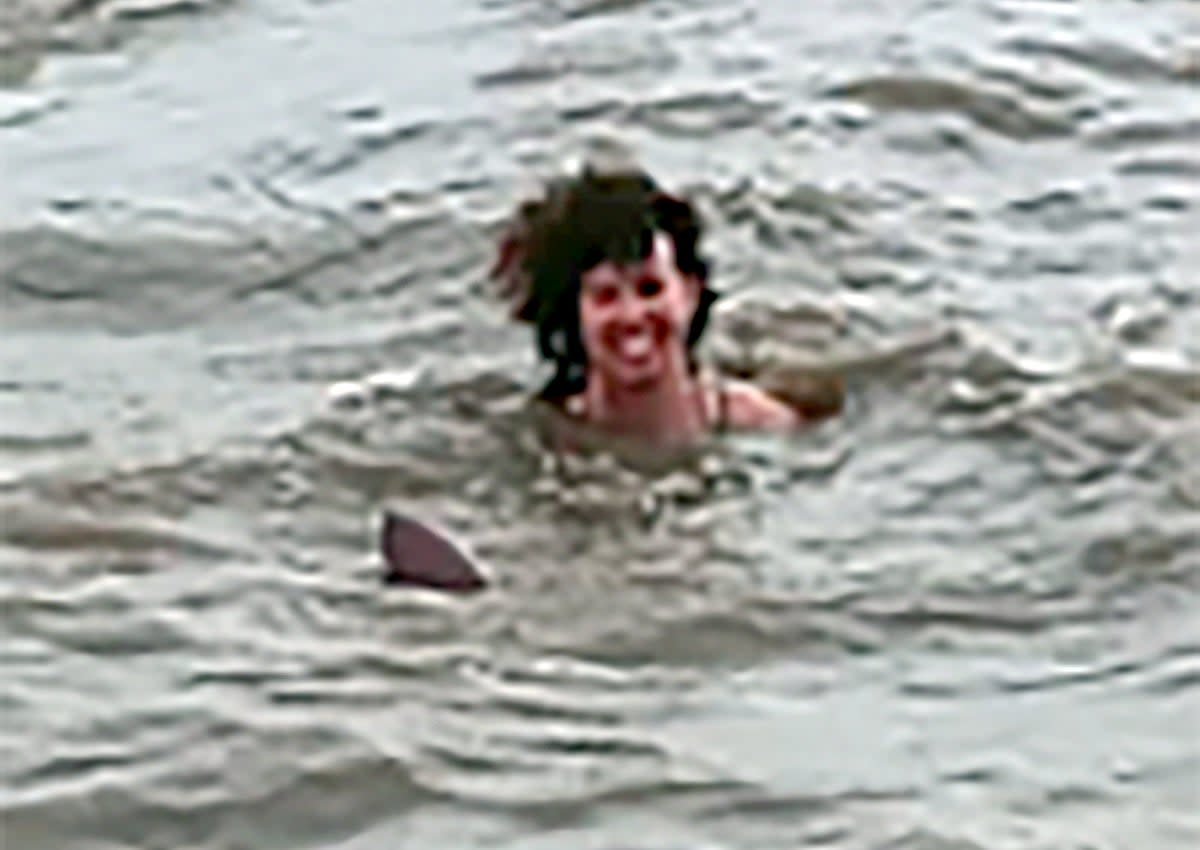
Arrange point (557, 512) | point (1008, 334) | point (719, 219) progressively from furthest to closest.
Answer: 1. point (719, 219)
2. point (1008, 334)
3. point (557, 512)

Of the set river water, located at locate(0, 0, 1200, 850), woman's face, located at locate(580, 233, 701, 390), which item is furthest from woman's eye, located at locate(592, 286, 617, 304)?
river water, located at locate(0, 0, 1200, 850)

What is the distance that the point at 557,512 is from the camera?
9.71 m

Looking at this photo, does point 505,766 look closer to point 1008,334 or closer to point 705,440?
point 705,440

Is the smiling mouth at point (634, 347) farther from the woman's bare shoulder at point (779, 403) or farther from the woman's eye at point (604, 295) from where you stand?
the woman's bare shoulder at point (779, 403)

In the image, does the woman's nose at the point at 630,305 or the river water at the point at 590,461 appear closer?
the river water at the point at 590,461

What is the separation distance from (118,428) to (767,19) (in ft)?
11.7

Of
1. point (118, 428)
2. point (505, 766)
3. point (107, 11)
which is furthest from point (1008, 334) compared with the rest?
point (107, 11)

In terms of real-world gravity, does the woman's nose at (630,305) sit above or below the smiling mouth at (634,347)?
above

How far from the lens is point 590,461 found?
33.0 ft

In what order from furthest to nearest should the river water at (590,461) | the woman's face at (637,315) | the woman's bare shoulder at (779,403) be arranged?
1. the woman's bare shoulder at (779,403)
2. the woman's face at (637,315)
3. the river water at (590,461)

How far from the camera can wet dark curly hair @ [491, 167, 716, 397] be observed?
385 inches

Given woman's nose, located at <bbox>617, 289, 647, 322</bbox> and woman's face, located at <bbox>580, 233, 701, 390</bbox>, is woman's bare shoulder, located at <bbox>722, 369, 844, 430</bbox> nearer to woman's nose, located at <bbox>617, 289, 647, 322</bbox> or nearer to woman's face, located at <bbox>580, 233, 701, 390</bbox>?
woman's face, located at <bbox>580, 233, 701, 390</bbox>

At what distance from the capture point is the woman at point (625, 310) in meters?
9.79

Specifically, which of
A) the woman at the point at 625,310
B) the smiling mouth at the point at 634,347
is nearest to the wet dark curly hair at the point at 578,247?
the woman at the point at 625,310
